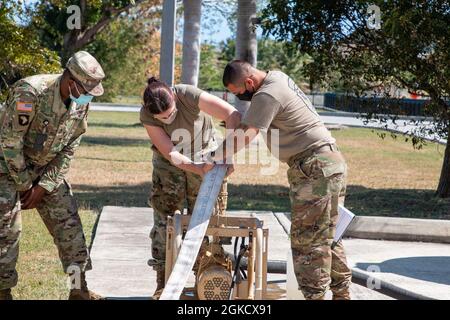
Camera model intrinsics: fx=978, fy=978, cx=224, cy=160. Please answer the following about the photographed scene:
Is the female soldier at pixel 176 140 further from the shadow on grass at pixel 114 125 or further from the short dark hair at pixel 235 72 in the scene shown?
the shadow on grass at pixel 114 125

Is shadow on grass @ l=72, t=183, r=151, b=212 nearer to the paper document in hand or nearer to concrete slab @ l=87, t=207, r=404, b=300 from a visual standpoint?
concrete slab @ l=87, t=207, r=404, b=300

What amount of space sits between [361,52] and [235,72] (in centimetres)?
863

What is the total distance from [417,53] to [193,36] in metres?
9.83

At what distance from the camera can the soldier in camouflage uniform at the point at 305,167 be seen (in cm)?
639

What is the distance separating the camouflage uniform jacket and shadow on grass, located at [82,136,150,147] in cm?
1857

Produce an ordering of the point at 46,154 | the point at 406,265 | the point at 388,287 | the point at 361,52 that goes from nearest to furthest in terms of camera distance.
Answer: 1. the point at 46,154
2. the point at 388,287
3. the point at 406,265
4. the point at 361,52

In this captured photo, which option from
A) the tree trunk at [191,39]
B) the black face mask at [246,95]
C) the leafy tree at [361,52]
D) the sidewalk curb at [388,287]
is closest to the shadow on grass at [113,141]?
the tree trunk at [191,39]

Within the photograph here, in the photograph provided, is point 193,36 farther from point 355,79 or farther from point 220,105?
point 220,105

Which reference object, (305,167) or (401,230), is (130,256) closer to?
(401,230)

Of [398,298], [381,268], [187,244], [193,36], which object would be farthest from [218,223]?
[193,36]

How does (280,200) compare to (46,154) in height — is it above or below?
below

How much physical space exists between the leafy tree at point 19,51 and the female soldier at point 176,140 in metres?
6.68

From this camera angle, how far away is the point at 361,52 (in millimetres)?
14695

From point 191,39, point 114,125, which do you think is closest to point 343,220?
point 191,39
